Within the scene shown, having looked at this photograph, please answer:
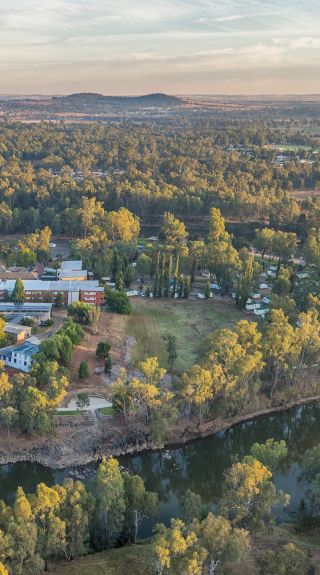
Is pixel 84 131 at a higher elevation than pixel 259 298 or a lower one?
higher

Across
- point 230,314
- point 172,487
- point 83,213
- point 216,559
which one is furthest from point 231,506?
point 83,213

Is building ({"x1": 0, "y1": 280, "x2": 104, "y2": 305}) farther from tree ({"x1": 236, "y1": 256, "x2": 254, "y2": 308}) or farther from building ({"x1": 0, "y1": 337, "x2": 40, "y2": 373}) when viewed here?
tree ({"x1": 236, "y1": 256, "x2": 254, "y2": 308})

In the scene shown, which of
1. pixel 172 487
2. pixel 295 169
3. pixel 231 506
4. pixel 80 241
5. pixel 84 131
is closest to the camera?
pixel 231 506

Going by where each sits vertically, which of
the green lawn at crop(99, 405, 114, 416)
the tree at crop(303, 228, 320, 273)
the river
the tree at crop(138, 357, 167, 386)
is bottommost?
the river

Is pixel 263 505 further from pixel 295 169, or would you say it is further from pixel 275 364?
pixel 295 169

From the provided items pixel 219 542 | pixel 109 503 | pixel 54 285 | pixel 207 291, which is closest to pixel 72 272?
pixel 54 285

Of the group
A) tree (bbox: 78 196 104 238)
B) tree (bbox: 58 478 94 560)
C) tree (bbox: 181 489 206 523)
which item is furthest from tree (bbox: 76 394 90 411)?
tree (bbox: 78 196 104 238)

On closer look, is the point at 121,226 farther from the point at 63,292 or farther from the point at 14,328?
the point at 14,328

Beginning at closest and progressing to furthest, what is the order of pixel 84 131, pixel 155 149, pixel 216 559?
pixel 216 559, pixel 155 149, pixel 84 131
